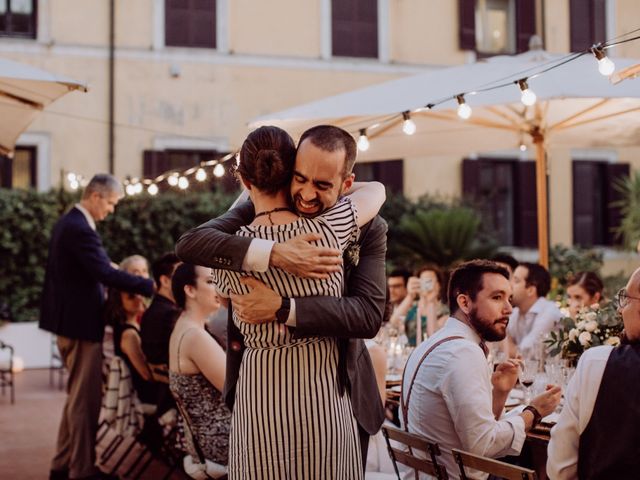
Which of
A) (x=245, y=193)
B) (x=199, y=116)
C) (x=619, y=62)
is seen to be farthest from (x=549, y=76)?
(x=199, y=116)

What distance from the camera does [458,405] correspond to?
11.3ft

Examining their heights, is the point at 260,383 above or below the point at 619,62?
below

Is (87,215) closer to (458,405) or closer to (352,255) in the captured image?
(458,405)

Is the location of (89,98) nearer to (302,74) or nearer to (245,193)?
(302,74)

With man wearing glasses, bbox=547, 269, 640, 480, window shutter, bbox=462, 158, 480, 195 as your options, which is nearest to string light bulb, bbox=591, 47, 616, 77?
man wearing glasses, bbox=547, 269, 640, 480

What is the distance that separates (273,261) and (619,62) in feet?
16.5

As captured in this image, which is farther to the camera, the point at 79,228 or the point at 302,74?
the point at 302,74

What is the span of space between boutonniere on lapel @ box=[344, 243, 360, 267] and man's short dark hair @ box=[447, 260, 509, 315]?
103 cm

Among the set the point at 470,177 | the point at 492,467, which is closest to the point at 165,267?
the point at 492,467

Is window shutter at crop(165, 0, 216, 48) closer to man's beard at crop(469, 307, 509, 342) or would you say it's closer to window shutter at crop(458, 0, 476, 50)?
window shutter at crop(458, 0, 476, 50)

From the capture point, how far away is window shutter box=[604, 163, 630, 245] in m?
18.6

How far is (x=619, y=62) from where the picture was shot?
275 inches

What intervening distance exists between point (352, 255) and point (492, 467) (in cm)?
82

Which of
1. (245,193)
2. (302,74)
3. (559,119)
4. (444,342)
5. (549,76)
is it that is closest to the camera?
(245,193)
